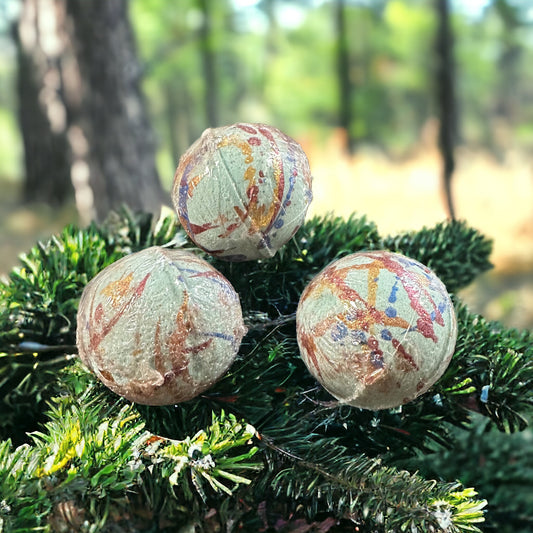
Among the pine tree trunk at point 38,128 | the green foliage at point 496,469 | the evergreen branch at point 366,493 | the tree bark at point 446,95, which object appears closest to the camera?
the evergreen branch at point 366,493

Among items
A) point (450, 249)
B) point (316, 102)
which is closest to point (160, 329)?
point (450, 249)

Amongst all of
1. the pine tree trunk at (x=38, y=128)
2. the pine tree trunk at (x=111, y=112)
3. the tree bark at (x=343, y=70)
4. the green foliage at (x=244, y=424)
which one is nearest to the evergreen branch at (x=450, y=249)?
the green foliage at (x=244, y=424)

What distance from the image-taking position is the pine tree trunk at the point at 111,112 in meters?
2.67

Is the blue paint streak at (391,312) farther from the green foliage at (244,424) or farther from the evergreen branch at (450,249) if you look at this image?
the evergreen branch at (450,249)

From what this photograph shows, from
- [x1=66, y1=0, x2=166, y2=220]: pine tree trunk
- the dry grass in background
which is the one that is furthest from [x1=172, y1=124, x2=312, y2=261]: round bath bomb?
the dry grass in background

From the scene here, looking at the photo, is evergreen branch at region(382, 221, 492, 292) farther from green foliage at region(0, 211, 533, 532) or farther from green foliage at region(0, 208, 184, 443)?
green foliage at region(0, 208, 184, 443)

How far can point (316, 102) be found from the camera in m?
10.9

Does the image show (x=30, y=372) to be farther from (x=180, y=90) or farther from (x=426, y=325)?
(x=180, y=90)

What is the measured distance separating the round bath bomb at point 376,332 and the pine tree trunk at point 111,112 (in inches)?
78.6

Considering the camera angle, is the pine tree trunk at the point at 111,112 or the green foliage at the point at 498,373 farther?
the pine tree trunk at the point at 111,112

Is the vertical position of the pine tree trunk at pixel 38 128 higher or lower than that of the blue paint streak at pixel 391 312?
lower

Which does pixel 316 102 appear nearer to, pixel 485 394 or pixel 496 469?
pixel 496 469

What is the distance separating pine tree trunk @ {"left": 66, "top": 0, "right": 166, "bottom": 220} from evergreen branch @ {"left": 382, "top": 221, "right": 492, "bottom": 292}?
1.66m

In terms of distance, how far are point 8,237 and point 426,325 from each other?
204 inches
